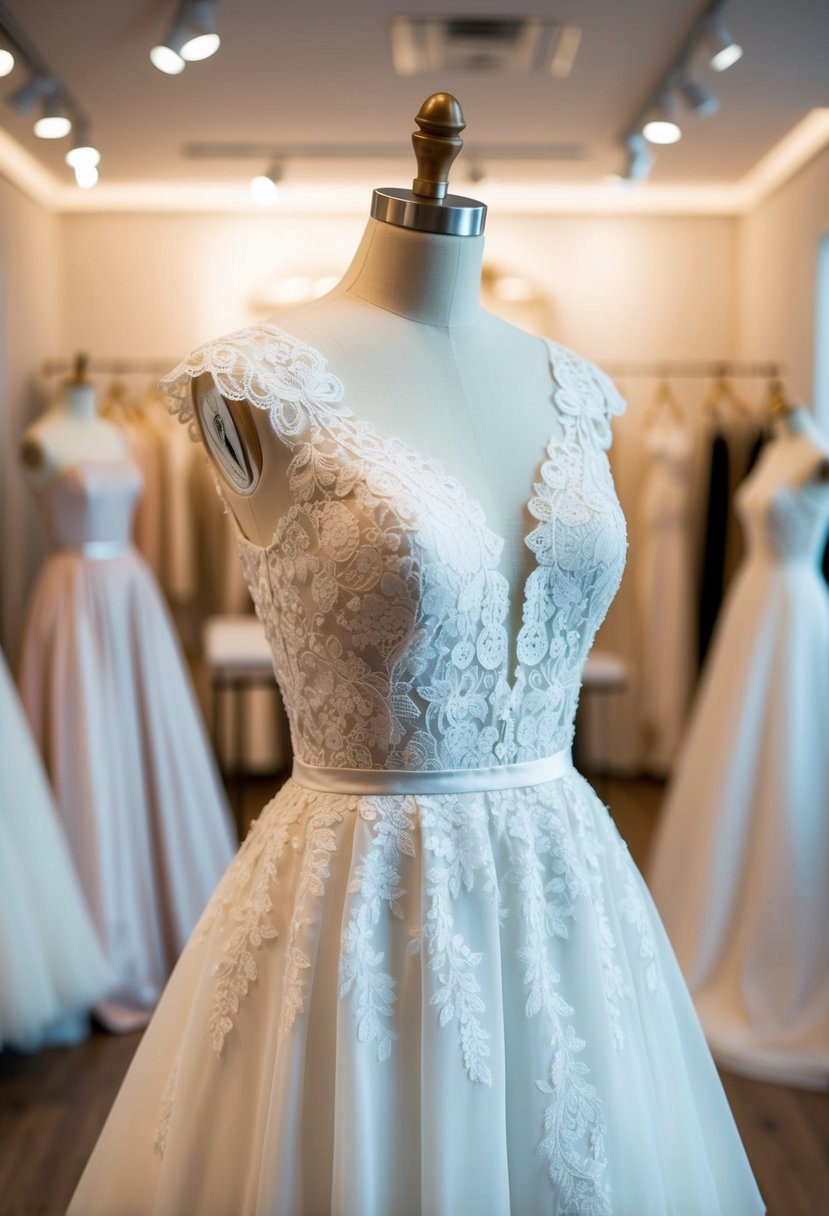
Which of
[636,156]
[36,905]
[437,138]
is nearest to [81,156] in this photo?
[636,156]

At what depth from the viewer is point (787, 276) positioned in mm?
5059

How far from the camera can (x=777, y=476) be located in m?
3.44

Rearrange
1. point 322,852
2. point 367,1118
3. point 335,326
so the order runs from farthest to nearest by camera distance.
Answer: point 335,326
point 322,852
point 367,1118

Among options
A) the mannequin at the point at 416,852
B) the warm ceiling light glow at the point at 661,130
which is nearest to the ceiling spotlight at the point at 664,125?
→ the warm ceiling light glow at the point at 661,130

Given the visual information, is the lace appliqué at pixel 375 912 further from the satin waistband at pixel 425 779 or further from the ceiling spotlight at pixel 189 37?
the ceiling spotlight at pixel 189 37

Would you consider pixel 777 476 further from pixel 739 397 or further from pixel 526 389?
pixel 739 397

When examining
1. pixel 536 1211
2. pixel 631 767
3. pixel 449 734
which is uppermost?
pixel 449 734

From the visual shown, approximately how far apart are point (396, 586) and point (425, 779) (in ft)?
0.73

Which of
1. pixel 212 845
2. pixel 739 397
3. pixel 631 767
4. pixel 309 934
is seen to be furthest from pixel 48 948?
pixel 739 397

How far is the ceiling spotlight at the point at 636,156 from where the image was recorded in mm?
4301

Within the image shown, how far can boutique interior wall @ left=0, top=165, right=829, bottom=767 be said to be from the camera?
5828 mm

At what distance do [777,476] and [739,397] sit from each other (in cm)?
256

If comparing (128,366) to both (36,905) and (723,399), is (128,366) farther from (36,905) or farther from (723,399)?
(36,905)

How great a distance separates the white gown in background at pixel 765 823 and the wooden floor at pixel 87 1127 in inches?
6.7
